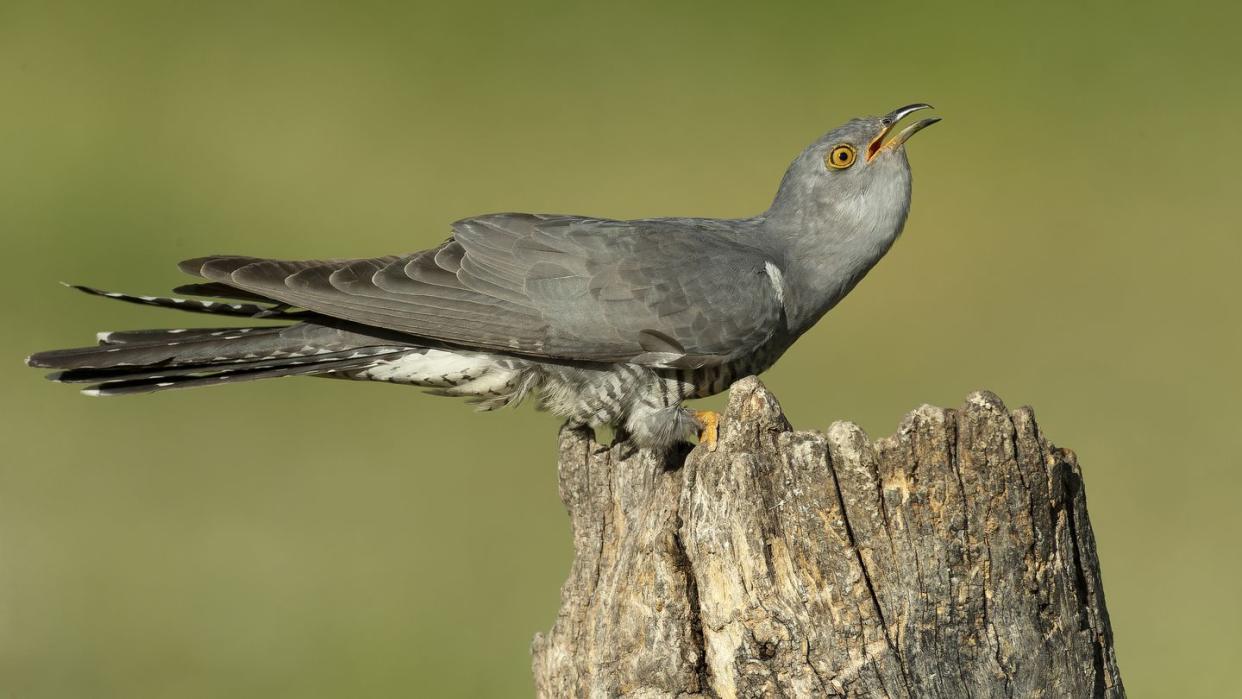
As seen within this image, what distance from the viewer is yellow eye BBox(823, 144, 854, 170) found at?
5172 mm

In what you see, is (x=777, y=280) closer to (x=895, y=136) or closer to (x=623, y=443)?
(x=895, y=136)

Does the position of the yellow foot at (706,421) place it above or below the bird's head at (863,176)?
below

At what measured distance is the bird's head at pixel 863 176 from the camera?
5133 millimetres

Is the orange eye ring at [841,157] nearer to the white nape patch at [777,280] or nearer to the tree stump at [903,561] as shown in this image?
the white nape patch at [777,280]

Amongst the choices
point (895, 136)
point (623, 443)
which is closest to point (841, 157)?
point (895, 136)

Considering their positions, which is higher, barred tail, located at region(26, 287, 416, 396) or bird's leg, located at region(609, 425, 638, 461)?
barred tail, located at region(26, 287, 416, 396)

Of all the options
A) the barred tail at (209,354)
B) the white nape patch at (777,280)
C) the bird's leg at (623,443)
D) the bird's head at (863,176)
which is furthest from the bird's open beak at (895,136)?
the barred tail at (209,354)

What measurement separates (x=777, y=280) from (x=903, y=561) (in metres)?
1.91

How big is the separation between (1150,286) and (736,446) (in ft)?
29.6

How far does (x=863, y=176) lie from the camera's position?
16.9ft

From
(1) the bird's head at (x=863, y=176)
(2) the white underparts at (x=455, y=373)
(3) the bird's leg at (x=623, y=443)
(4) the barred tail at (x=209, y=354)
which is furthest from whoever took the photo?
(1) the bird's head at (x=863, y=176)

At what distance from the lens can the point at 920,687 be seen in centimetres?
327

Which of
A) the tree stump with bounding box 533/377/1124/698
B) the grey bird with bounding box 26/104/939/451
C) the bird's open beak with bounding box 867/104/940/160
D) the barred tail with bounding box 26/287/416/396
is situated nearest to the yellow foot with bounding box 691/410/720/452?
the grey bird with bounding box 26/104/939/451

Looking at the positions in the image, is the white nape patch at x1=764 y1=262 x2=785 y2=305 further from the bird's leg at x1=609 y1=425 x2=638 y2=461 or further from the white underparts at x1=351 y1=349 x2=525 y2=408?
the white underparts at x1=351 y1=349 x2=525 y2=408
